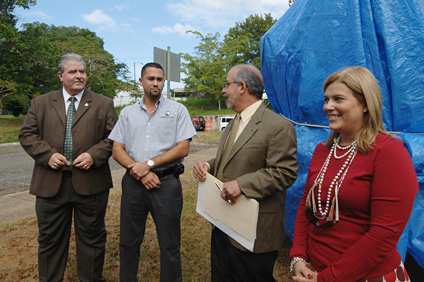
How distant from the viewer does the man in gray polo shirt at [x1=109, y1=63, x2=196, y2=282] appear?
8.30ft

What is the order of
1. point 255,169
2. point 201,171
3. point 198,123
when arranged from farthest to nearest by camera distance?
point 198,123, point 201,171, point 255,169

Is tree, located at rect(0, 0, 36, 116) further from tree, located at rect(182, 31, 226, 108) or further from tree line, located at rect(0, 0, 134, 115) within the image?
tree, located at rect(182, 31, 226, 108)

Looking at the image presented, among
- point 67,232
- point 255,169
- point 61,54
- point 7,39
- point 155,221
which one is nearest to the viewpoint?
point 255,169

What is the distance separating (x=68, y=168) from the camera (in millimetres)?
2580

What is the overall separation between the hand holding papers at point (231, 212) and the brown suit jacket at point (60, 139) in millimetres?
1059

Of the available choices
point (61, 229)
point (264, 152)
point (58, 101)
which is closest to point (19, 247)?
point (61, 229)

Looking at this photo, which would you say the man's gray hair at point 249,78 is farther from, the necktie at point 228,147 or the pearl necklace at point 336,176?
the pearl necklace at point 336,176

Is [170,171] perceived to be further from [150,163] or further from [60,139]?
[60,139]

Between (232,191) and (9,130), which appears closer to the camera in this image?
(232,191)

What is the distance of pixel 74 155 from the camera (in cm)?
262

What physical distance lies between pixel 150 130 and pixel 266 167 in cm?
111

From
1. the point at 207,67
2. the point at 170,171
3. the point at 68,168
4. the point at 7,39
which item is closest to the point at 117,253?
the point at 68,168


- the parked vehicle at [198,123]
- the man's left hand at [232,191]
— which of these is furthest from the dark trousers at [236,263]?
the parked vehicle at [198,123]

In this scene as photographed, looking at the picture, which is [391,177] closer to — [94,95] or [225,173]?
[225,173]
